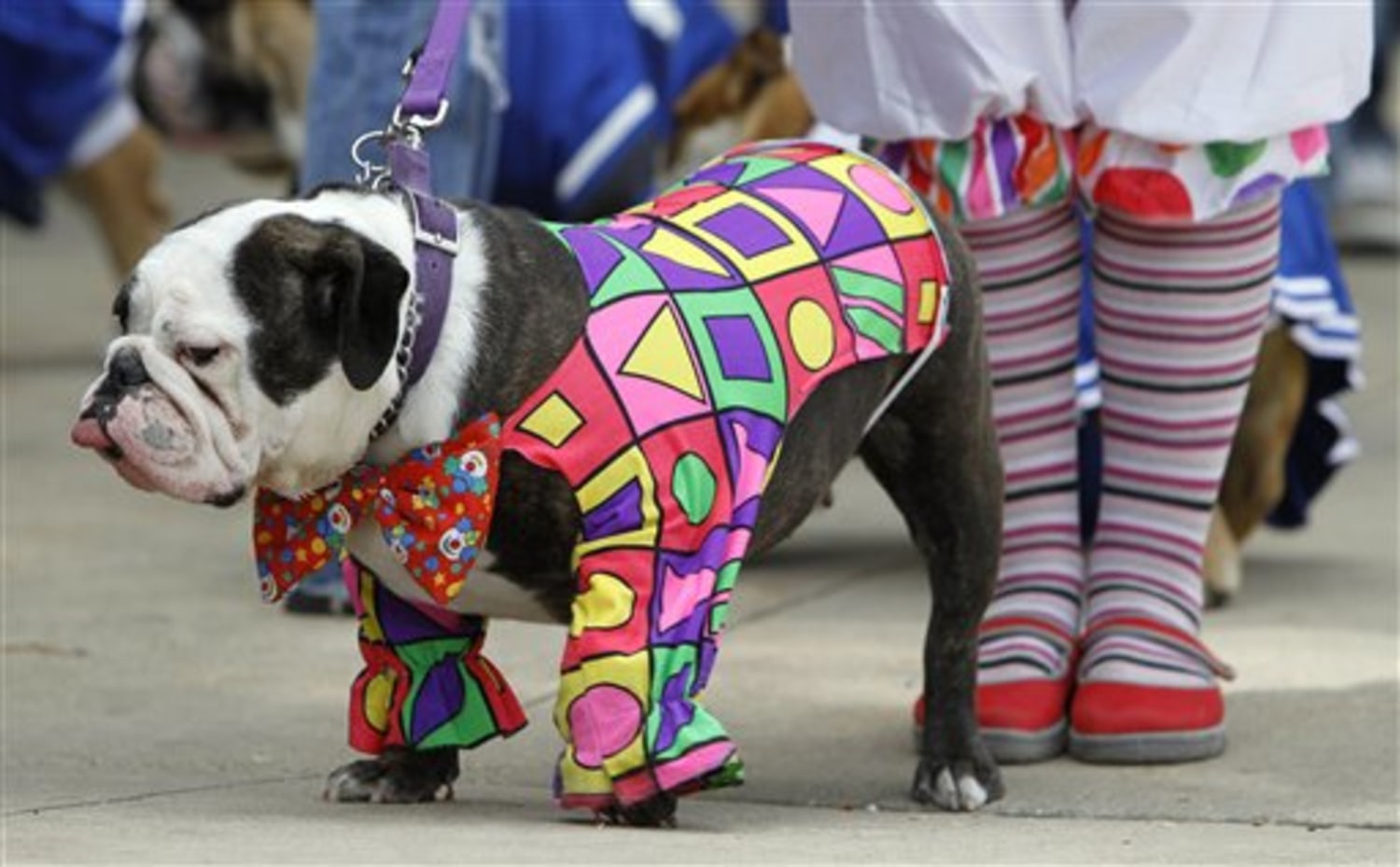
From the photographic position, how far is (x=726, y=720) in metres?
4.70

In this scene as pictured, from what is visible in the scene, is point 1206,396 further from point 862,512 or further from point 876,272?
point 862,512

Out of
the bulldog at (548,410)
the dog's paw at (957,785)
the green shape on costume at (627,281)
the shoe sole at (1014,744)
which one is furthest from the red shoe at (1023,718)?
the green shape on costume at (627,281)

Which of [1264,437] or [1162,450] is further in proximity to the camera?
[1264,437]

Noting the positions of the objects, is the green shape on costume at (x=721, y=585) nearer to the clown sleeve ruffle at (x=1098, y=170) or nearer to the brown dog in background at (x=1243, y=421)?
the clown sleeve ruffle at (x=1098, y=170)

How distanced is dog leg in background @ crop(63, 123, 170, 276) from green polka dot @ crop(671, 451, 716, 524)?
4.66m

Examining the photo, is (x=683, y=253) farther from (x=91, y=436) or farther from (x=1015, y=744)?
(x=1015, y=744)

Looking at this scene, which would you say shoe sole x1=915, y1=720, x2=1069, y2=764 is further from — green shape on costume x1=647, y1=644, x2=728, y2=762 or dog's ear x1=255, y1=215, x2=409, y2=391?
dog's ear x1=255, y1=215, x2=409, y2=391

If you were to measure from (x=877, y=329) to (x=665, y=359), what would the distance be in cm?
36

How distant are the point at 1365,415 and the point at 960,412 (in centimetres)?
394

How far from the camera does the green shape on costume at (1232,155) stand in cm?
445

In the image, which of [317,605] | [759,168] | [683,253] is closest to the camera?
[683,253]

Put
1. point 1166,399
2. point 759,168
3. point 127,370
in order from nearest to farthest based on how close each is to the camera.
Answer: point 127,370, point 759,168, point 1166,399

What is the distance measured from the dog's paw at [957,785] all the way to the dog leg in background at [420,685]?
1.88 ft

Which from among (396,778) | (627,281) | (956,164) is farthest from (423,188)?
(956,164)
